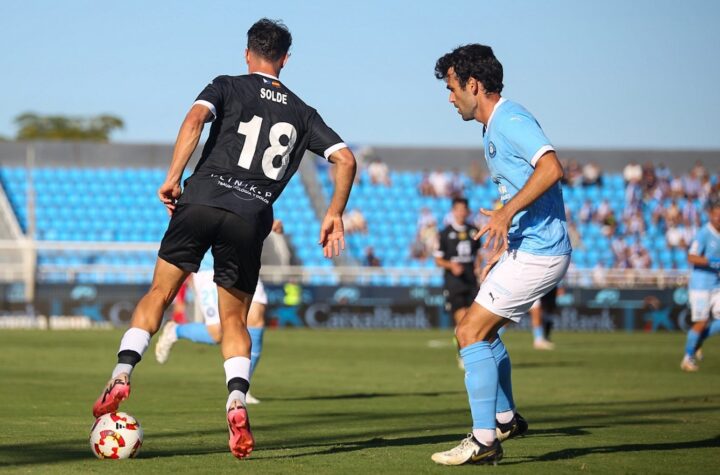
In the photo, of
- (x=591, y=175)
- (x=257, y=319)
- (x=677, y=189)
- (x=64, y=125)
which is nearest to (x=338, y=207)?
(x=257, y=319)

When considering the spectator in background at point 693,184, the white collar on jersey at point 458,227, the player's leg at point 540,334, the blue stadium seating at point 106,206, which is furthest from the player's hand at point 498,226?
the spectator in background at point 693,184

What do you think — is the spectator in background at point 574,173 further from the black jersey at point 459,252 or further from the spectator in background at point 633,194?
the black jersey at point 459,252

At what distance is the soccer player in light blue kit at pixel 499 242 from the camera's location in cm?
673

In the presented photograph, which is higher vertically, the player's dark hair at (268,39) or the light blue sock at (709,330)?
the player's dark hair at (268,39)

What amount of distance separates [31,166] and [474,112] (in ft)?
114

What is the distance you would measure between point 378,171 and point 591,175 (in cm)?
756

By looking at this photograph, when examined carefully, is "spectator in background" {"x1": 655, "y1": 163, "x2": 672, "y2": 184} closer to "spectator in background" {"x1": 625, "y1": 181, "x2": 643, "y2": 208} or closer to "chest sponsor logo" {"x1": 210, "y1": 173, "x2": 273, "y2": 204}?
"spectator in background" {"x1": 625, "y1": 181, "x2": 643, "y2": 208}

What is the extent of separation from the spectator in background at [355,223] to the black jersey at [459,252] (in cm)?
2039

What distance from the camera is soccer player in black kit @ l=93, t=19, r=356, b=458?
22.6 feet

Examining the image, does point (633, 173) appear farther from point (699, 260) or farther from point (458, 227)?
point (699, 260)

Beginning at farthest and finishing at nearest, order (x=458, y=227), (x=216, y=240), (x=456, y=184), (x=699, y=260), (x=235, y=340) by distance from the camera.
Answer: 1. (x=456, y=184)
2. (x=458, y=227)
3. (x=699, y=260)
4. (x=235, y=340)
5. (x=216, y=240)

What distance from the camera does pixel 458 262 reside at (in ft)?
60.1

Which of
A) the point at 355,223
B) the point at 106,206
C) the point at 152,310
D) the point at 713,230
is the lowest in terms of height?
the point at 355,223

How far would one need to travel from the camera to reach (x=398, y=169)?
139ft
